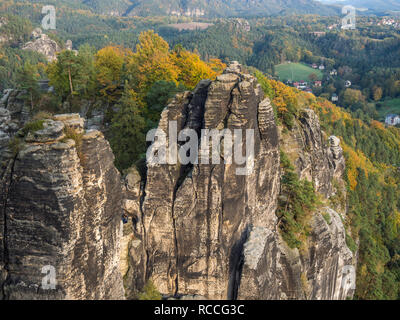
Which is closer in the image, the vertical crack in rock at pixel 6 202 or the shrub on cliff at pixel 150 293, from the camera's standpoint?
the vertical crack in rock at pixel 6 202

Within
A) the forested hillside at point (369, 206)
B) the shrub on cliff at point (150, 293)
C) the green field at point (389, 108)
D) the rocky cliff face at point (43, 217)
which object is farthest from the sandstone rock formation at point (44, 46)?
the rocky cliff face at point (43, 217)

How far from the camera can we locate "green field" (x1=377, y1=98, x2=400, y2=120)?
158 meters

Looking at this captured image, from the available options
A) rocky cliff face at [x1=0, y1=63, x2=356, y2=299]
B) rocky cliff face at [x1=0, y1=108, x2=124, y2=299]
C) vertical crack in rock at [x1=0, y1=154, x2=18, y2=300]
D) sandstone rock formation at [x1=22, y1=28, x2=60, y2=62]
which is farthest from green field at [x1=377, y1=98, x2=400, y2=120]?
vertical crack in rock at [x1=0, y1=154, x2=18, y2=300]

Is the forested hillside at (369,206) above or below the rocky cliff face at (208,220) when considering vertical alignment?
below

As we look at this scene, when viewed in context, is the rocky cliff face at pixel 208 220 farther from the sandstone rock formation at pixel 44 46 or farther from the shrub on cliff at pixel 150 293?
the sandstone rock formation at pixel 44 46

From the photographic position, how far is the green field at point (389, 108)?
15764 centimetres

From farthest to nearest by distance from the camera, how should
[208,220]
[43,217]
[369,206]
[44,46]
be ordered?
[44,46] → [369,206] → [208,220] → [43,217]

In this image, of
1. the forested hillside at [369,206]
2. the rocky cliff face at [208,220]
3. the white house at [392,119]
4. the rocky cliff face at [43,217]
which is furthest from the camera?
the white house at [392,119]

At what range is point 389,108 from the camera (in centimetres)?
16362

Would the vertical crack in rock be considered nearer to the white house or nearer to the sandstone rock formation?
A: the white house

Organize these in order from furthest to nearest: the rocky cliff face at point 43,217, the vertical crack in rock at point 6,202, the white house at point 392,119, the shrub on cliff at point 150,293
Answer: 1. the white house at point 392,119
2. the shrub on cliff at point 150,293
3. the vertical crack in rock at point 6,202
4. the rocky cliff face at point 43,217

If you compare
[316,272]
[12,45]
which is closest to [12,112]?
[316,272]

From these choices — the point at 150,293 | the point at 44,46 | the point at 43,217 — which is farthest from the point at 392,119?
the point at 44,46

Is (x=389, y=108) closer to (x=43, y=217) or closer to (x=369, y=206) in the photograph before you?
(x=369, y=206)
